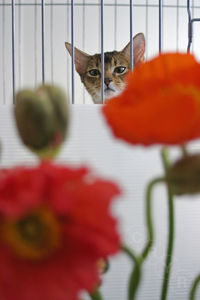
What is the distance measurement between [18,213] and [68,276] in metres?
0.02

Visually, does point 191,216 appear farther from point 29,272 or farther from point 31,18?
point 31,18

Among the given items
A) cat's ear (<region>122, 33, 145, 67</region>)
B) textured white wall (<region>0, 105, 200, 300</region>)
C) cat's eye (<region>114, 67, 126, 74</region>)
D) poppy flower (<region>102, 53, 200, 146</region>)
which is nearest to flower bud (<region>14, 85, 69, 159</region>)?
poppy flower (<region>102, 53, 200, 146</region>)

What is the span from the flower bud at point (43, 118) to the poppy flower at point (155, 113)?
0.04 ft

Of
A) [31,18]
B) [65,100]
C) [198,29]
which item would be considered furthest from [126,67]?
[65,100]

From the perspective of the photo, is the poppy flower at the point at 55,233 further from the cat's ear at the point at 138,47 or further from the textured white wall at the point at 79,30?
the textured white wall at the point at 79,30

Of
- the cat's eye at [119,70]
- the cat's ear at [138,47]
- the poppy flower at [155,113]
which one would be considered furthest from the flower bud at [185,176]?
the cat's eye at [119,70]

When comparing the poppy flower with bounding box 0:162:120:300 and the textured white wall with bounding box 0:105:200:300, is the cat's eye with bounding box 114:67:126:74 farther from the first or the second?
the poppy flower with bounding box 0:162:120:300

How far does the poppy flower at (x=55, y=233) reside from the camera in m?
0.09

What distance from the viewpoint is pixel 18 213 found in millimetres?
84

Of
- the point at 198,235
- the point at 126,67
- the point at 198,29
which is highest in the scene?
the point at 198,29

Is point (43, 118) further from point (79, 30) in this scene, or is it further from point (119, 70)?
point (79, 30)

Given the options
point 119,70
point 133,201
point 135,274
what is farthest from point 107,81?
point 135,274

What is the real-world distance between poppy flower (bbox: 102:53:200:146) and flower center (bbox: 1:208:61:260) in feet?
0.08

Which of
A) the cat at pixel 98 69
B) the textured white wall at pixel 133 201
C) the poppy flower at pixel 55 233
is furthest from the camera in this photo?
the cat at pixel 98 69
